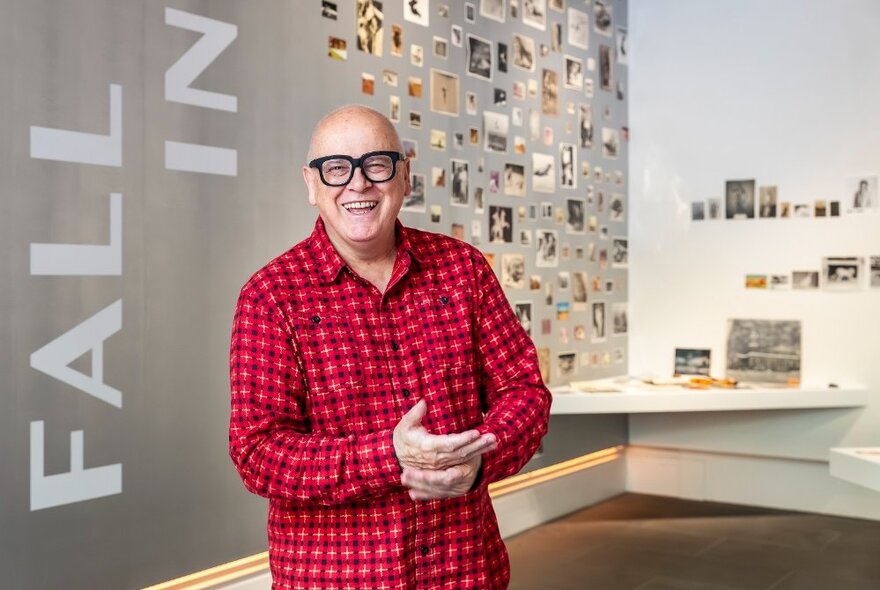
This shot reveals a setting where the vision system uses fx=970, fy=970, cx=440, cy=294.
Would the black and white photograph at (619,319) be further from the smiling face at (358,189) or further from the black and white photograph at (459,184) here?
the smiling face at (358,189)

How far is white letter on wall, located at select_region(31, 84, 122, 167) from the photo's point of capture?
2.80 metres

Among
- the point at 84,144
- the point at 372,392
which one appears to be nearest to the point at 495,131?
the point at 84,144

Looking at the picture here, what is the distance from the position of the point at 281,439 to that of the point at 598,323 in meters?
4.22

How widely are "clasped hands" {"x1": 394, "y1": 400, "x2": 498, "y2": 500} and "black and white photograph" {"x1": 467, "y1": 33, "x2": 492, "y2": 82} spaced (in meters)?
3.29

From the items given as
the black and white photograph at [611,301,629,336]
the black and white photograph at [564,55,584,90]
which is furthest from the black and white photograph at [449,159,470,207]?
the black and white photograph at [611,301,629,336]

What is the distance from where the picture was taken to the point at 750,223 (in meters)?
5.55

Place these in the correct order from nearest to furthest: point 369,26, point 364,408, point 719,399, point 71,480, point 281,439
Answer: point 281,439, point 364,408, point 71,480, point 369,26, point 719,399

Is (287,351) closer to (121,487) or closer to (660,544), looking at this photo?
(121,487)

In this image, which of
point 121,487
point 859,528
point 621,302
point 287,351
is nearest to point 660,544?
point 859,528

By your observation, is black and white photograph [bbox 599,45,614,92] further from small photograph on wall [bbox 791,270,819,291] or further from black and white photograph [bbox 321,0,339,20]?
black and white photograph [bbox 321,0,339,20]

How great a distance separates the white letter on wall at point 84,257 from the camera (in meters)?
2.80

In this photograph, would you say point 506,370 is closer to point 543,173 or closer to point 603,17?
point 543,173

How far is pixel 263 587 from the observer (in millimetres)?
3578

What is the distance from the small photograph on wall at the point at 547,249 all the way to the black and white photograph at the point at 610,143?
78 cm
